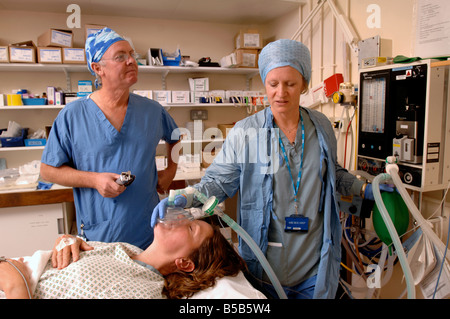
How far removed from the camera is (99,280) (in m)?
1.14

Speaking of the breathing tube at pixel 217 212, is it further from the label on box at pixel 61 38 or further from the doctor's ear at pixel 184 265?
the label on box at pixel 61 38

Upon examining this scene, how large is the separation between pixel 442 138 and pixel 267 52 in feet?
3.51

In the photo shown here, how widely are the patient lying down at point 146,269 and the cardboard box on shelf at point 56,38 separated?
2.27 meters

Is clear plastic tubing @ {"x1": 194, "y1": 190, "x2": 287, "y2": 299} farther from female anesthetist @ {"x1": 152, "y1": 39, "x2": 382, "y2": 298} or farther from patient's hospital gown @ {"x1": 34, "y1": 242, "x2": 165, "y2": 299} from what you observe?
patient's hospital gown @ {"x1": 34, "y1": 242, "x2": 165, "y2": 299}

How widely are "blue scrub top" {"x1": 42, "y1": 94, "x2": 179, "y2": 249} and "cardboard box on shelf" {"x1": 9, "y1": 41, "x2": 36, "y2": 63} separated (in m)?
1.74

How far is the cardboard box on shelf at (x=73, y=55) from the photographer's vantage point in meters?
3.00

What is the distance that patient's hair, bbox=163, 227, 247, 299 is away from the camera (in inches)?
48.4

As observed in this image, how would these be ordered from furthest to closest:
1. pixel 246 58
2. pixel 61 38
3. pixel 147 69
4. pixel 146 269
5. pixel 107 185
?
pixel 246 58
pixel 147 69
pixel 61 38
pixel 107 185
pixel 146 269

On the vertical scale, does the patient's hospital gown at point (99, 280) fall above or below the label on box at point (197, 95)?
below

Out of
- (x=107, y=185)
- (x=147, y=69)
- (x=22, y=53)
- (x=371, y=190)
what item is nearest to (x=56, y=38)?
(x=22, y=53)

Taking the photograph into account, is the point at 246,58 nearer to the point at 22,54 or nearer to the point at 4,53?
the point at 22,54

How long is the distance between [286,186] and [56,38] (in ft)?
8.57

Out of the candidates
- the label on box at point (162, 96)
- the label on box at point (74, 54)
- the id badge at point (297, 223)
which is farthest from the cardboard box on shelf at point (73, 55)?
the id badge at point (297, 223)
